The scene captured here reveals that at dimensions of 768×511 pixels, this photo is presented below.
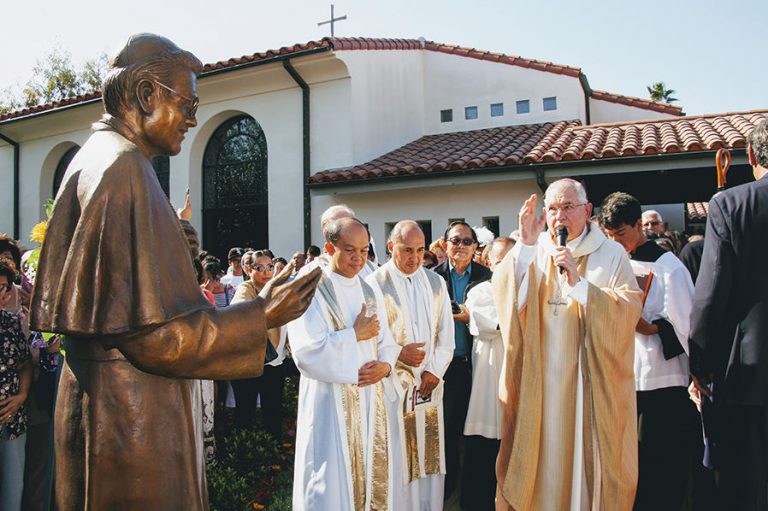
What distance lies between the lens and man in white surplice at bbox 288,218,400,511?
3.49m

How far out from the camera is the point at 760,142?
10.5ft

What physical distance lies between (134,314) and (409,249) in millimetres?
3135

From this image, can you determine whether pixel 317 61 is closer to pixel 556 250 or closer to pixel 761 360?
pixel 556 250

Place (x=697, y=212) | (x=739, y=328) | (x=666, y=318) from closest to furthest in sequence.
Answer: (x=739, y=328) < (x=666, y=318) < (x=697, y=212)

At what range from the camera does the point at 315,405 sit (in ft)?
11.9

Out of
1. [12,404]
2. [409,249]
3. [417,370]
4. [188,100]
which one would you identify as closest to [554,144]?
[409,249]

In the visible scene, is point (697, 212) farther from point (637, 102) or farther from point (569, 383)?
point (569, 383)

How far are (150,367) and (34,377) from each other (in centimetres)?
298

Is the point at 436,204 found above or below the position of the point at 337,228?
above

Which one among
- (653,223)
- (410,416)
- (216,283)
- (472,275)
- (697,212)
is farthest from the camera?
(697,212)

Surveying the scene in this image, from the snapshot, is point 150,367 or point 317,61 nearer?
point 150,367

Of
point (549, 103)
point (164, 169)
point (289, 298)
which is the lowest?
point (289, 298)

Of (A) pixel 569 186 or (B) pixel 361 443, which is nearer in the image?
(B) pixel 361 443

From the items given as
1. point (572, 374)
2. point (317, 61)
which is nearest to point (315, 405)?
point (572, 374)
